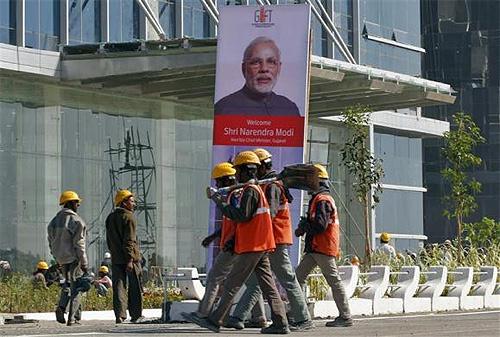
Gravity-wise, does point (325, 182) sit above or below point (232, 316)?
above

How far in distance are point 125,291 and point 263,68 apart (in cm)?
556

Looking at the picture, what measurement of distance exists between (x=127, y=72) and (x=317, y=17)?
9405 mm

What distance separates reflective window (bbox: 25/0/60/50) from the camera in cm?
3434

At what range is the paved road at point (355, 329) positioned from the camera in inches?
620

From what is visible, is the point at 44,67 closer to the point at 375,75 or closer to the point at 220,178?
the point at 375,75

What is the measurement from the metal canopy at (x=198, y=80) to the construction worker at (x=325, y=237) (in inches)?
595

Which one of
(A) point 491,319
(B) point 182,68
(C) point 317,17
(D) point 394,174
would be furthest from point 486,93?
(A) point 491,319

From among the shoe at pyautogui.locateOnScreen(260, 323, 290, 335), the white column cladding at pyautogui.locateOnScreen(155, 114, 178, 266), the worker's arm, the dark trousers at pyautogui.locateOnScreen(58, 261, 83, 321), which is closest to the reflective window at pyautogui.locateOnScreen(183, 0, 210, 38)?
the white column cladding at pyautogui.locateOnScreen(155, 114, 178, 266)

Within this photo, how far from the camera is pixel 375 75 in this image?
1475 inches

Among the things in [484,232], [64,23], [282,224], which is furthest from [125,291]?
[484,232]

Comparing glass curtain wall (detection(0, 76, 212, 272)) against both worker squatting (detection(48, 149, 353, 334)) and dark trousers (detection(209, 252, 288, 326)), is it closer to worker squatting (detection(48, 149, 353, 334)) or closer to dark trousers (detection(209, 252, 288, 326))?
worker squatting (detection(48, 149, 353, 334))

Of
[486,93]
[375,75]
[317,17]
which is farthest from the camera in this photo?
[486,93]

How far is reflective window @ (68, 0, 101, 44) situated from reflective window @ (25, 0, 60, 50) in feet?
1.47

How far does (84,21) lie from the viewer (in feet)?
119
